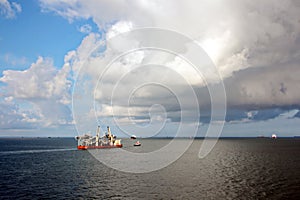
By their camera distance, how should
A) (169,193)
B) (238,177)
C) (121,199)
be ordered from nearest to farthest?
(121,199) < (169,193) < (238,177)

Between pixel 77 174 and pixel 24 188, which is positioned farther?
pixel 77 174

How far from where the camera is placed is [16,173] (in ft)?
316

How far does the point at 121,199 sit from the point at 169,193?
12.9 meters

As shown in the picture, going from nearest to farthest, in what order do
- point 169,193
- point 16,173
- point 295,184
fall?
point 169,193 → point 295,184 → point 16,173

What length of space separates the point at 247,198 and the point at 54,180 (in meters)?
60.3

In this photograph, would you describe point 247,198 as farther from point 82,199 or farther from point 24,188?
point 24,188

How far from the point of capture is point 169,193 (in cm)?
6341

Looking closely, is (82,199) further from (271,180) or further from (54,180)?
(271,180)

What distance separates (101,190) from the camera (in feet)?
223

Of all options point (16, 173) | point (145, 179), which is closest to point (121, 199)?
point (145, 179)

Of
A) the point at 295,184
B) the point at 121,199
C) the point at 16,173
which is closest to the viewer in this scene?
the point at 121,199

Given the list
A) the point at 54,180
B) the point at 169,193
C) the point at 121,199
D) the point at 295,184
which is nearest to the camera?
the point at 121,199

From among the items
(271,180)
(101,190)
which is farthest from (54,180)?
(271,180)

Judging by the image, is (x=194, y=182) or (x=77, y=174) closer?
(x=194, y=182)
